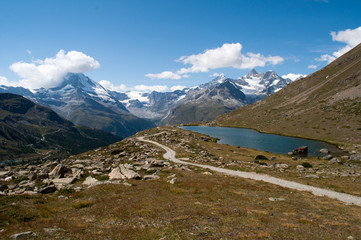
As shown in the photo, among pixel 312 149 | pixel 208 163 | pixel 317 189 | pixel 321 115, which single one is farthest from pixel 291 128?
pixel 317 189

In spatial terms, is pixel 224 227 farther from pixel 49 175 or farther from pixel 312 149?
pixel 312 149

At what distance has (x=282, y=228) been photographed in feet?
53.8

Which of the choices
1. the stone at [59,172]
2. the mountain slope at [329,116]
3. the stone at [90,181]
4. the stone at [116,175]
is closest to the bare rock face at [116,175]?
the stone at [116,175]

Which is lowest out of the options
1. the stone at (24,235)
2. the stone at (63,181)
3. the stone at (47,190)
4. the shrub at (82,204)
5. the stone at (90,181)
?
the stone at (63,181)

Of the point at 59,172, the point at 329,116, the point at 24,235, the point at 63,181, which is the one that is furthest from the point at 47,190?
the point at 329,116

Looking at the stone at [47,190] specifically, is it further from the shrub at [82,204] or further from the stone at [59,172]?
the stone at [59,172]

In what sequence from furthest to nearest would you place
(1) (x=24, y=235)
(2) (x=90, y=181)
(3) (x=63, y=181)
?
(3) (x=63, y=181), (2) (x=90, y=181), (1) (x=24, y=235)

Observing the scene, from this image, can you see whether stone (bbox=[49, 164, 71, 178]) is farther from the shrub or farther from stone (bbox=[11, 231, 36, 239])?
stone (bbox=[11, 231, 36, 239])

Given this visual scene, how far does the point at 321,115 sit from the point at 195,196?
172 meters

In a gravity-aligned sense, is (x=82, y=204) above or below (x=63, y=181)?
above

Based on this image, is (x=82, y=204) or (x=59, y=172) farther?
(x=59, y=172)

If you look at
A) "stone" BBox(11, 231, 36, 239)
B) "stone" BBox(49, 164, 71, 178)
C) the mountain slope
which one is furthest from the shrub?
the mountain slope

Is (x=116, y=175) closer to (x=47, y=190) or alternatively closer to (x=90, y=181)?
(x=90, y=181)

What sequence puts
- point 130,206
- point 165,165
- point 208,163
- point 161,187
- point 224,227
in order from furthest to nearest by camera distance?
point 208,163 → point 165,165 → point 161,187 → point 130,206 → point 224,227
